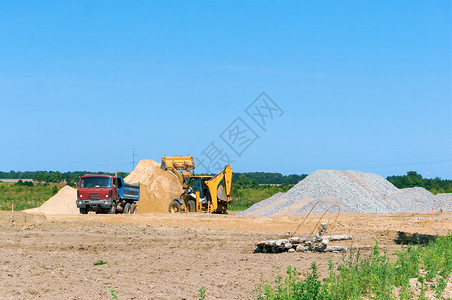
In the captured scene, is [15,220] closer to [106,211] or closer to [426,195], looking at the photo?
[106,211]

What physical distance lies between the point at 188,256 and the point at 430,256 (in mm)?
5923

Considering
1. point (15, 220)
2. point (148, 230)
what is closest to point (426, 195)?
point (148, 230)

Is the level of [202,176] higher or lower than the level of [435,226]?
higher

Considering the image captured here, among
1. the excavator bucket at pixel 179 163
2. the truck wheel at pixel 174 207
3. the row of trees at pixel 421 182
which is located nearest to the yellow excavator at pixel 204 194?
the truck wheel at pixel 174 207

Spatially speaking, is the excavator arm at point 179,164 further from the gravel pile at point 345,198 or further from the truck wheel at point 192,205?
the gravel pile at point 345,198

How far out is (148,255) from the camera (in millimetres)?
13664

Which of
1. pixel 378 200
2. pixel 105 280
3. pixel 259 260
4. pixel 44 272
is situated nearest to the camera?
pixel 105 280

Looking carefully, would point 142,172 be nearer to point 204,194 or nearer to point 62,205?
point 62,205

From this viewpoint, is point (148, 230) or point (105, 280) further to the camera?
point (148, 230)

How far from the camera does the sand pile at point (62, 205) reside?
35.5 meters

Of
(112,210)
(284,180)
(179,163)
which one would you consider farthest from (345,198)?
(284,180)

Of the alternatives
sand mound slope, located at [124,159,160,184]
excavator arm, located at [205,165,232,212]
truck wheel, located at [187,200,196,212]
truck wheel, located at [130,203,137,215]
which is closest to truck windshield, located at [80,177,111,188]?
truck wheel, located at [130,203,137,215]

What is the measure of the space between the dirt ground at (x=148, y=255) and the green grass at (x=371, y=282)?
1079 millimetres

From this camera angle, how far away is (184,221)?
79.0 ft
